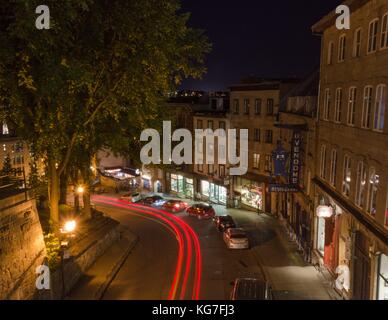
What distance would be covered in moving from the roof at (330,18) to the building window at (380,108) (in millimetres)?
4413

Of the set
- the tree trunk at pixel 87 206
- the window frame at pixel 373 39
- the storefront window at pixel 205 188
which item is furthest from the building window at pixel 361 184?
the storefront window at pixel 205 188

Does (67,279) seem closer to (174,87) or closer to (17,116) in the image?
(17,116)

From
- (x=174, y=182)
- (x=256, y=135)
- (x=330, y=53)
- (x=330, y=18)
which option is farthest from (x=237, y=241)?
(x=174, y=182)

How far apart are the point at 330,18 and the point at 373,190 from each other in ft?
35.1

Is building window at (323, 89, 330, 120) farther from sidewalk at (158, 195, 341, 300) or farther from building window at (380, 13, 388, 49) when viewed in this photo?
sidewalk at (158, 195, 341, 300)

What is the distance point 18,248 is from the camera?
16.5 metres

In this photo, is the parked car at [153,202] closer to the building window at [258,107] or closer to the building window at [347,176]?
the building window at [258,107]

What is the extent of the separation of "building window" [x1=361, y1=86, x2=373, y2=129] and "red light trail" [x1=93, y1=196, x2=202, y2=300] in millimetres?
12044

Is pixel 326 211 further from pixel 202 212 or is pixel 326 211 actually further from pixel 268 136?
pixel 202 212

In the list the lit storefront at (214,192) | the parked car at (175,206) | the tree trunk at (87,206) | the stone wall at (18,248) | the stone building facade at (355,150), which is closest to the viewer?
the stone wall at (18,248)

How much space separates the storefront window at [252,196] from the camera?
41.4 m

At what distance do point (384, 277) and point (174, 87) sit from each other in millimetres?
14658

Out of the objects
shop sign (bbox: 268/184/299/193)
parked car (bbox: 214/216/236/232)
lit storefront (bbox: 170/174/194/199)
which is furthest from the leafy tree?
lit storefront (bbox: 170/174/194/199)

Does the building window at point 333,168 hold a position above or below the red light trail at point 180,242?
above
